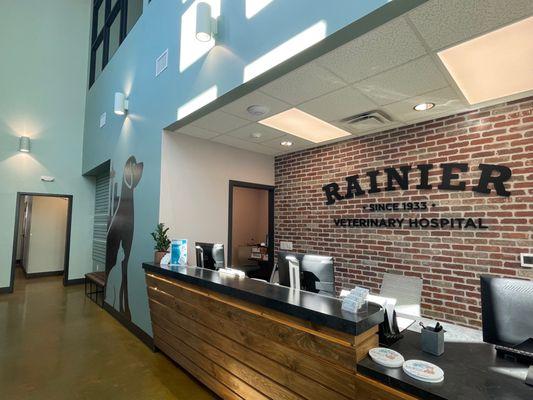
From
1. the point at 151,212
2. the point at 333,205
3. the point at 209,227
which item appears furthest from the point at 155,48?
the point at 333,205

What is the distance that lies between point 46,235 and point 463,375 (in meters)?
9.65

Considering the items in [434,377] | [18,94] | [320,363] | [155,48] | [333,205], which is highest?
[18,94]

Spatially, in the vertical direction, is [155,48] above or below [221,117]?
above

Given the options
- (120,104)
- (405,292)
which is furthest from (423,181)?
(120,104)

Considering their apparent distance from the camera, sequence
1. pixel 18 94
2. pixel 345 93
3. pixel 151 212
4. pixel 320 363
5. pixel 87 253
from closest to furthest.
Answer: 1. pixel 320 363
2. pixel 345 93
3. pixel 151 212
4. pixel 18 94
5. pixel 87 253

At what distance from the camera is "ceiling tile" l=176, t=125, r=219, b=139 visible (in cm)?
363

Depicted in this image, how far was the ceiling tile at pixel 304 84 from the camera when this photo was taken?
225cm

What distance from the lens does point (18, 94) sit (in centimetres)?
659

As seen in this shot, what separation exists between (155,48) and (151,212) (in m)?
2.37

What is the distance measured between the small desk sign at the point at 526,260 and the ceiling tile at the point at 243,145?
3.24 meters

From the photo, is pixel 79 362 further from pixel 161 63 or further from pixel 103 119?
pixel 103 119

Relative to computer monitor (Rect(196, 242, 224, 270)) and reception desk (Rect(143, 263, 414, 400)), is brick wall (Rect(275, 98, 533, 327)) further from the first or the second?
reception desk (Rect(143, 263, 414, 400))

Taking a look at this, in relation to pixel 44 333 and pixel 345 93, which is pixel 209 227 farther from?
pixel 44 333

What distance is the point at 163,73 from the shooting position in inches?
151
